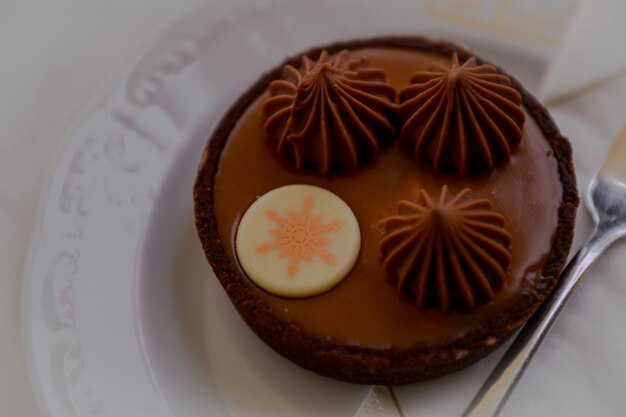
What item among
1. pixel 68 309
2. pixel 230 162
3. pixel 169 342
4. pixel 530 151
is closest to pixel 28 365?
pixel 68 309

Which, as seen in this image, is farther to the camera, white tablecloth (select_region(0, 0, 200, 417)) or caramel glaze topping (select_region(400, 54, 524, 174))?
white tablecloth (select_region(0, 0, 200, 417))

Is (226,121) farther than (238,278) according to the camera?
Yes

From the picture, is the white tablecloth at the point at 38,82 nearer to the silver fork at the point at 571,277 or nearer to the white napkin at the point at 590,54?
the silver fork at the point at 571,277

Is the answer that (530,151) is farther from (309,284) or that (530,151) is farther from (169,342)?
(169,342)

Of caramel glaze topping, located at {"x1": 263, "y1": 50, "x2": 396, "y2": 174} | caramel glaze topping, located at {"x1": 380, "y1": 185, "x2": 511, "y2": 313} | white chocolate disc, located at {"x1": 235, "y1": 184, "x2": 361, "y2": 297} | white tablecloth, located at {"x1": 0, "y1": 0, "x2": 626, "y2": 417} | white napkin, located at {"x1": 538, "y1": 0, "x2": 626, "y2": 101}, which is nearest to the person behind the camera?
caramel glaze topping, located at {"x1": 380, "y1": 185, "x2": 511, "y2": 313}

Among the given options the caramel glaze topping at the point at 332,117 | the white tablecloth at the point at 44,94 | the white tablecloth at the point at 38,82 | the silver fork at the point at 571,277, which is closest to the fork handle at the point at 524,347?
the silver fork at the point at 571,277

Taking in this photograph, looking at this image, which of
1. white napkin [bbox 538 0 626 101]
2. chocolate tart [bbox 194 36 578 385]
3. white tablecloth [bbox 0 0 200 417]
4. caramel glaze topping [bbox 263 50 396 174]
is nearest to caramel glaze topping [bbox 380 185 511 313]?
chocolate tart [bbox 194 36 578 385]

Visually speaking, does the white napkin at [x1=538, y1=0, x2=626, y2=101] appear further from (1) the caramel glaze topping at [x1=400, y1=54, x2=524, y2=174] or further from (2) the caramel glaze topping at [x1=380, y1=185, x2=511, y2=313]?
(2) the caramel glaze topping at [x1=380, y1=185, x2=511, y2=313]
